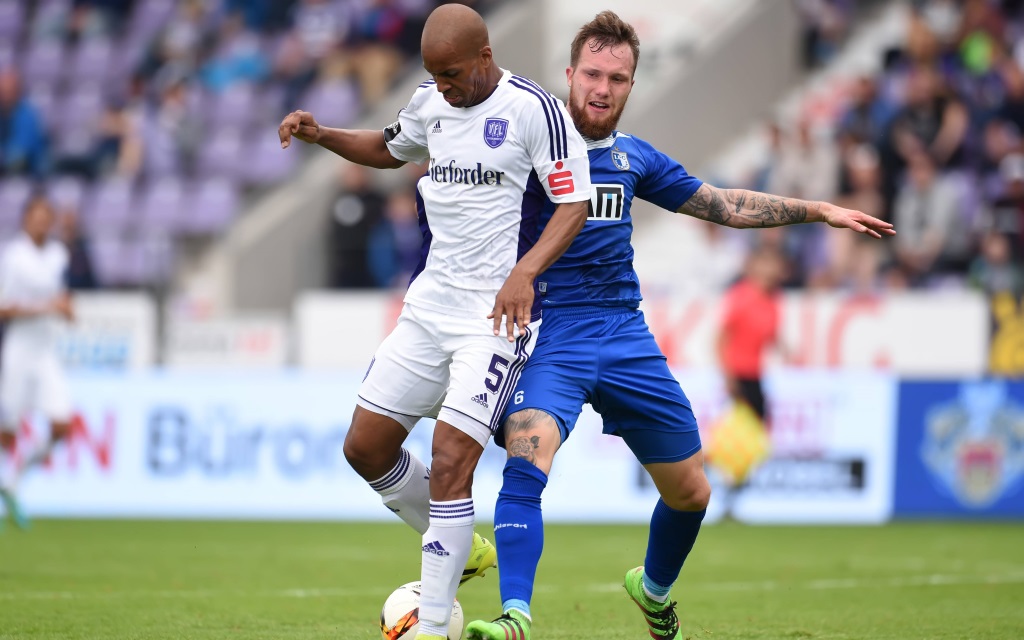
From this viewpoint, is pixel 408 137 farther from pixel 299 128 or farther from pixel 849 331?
pixel 849 331

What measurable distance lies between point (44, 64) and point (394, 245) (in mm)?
8500

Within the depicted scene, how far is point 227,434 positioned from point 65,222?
3.98m

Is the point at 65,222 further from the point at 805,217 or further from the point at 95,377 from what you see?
the point at 805,217

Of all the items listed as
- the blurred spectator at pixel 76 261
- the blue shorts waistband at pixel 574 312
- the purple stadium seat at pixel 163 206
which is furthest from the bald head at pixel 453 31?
the purple stadium seat at pixel 163 206

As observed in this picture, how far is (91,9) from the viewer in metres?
22.8

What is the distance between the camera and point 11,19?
75.8 ft

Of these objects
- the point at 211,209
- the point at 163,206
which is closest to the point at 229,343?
the point at 211,209

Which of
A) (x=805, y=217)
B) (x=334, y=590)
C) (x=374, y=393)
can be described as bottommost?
(x=334, y=590)

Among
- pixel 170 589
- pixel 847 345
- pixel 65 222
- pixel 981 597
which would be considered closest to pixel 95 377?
pixel 65 222

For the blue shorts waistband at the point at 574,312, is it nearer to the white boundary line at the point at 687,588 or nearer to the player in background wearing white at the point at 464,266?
the player in background wearing white at the point at 464,266

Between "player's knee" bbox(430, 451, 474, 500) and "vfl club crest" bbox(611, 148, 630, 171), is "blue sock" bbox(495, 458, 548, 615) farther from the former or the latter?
"vfl club crest" bbox(611, 148, 630, 171)

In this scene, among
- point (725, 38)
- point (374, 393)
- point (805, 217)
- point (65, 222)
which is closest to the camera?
point (374, 393)

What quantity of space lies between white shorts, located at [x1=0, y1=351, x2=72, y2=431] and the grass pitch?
1.05 m

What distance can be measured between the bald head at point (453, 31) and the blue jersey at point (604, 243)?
2.74 feet
